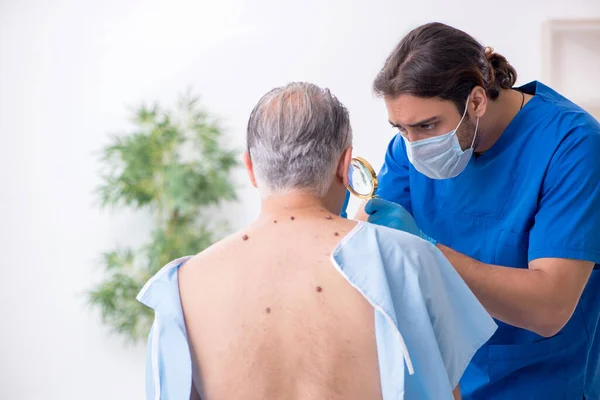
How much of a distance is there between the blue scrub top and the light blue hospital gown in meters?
0.46

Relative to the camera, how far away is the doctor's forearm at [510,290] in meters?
1.47

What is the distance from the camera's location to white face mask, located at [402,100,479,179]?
1.68 metres

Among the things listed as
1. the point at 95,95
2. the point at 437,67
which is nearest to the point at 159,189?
the point at 95,95

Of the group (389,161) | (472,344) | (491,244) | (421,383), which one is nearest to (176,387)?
(421,383)

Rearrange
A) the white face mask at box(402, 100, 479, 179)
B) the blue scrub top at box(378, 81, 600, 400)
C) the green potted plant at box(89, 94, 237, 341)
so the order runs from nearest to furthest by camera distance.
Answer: the blue scrub top at box(378, 81, 600, 400), the white face mask at box(402, 100, 479, 179), the green potted plant at box(89, 94, 237, 341)

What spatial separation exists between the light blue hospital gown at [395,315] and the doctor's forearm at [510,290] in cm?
22

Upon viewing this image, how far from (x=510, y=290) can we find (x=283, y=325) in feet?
1.81

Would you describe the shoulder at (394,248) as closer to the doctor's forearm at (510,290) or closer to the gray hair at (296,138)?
the gray hair at (296,138)

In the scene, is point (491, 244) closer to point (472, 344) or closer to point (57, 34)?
point (472, 344)

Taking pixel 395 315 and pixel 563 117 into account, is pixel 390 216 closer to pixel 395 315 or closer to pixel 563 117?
pixel 395 315

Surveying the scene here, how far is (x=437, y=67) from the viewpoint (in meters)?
1.60

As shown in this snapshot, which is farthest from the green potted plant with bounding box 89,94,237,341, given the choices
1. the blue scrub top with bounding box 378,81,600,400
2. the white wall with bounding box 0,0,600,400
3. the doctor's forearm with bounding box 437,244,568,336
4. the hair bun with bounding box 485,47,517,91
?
the doctor's forearm with bounding box 437,244,568,336

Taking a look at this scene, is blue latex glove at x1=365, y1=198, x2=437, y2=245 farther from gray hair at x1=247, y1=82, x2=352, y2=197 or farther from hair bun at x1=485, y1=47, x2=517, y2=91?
hair bun at x1=485, y1=47, x2=517, y2=91

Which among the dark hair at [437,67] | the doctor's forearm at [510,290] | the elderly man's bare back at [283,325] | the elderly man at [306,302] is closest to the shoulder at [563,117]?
the dark hair at [437,67]
